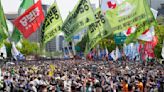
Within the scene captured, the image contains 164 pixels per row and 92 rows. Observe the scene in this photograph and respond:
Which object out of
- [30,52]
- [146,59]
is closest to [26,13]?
[146,59]

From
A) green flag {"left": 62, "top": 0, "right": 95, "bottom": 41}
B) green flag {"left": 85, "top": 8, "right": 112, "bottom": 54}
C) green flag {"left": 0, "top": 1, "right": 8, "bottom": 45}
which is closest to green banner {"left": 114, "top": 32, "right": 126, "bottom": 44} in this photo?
green flag {"left": 85, "top": 8, "right": 112, "bottom": 54}

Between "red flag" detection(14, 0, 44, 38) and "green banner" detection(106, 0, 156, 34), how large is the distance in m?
6.17

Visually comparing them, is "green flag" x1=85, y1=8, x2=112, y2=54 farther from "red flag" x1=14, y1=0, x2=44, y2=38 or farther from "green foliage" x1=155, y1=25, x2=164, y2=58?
"green foliage" x1=155, y1=25, x2=164, y2=58

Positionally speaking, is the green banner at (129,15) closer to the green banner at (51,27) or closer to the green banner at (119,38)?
the green banner at (51,27)

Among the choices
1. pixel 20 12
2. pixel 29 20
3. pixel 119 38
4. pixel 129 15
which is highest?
pixel 20 12

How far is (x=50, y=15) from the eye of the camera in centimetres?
3572

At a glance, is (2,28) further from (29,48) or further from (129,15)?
(29,48)

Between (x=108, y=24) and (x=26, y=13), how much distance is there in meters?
6.35

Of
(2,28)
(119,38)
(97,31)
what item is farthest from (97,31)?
(119,38)

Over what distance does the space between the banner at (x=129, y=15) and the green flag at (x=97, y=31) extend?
7.27ft

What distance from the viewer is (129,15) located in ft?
90.8

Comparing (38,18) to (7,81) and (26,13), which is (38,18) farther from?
(7,81)

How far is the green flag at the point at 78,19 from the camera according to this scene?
31844 millimetres

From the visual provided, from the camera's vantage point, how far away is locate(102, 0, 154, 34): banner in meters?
27.4
